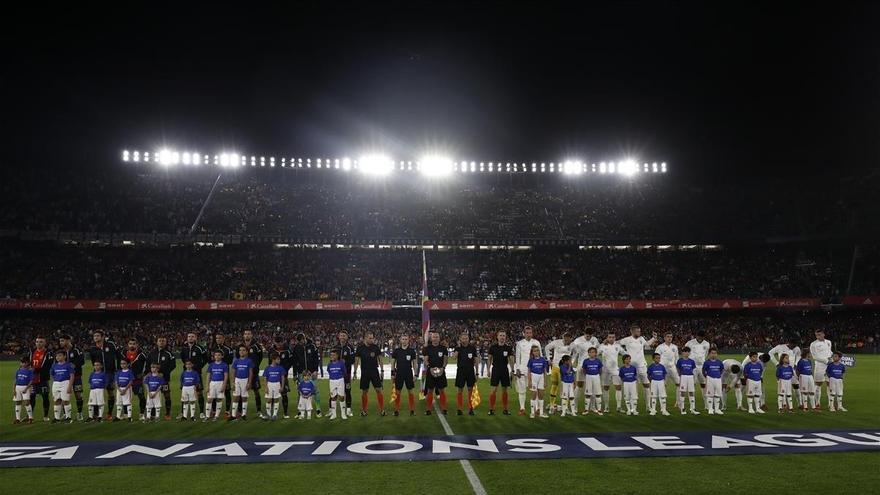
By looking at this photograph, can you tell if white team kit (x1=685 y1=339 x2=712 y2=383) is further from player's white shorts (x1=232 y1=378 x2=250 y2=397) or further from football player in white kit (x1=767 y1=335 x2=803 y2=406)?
player's white shorts (x1=232 y1=378 x2=250 y2=397)

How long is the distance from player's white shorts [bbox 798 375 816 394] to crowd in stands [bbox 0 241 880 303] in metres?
32.9

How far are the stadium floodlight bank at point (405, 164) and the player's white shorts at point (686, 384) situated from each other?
51.6m

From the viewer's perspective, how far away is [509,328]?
47594 millimetres

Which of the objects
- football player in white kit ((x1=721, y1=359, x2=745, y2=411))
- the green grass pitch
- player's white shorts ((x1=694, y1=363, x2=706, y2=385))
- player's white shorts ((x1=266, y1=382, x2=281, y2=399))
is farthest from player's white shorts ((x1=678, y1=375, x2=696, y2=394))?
player's white shorts ((x1=266, y1=382, x2=281, y2=399))

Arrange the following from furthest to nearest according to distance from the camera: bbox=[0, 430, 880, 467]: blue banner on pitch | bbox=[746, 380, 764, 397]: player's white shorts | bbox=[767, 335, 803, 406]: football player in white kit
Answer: bbox=[767, 335, 803, 406]: football player in white kit
bbox=[746, 380, 764, 397]: player's white shorts
bbox=[0, 430, 880, 467]: blue banner on pitch

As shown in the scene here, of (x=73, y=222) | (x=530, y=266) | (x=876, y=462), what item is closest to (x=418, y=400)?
(x=876, y=462)

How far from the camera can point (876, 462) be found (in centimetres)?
965

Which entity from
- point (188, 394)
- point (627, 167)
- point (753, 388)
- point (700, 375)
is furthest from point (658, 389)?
point (627, 167)

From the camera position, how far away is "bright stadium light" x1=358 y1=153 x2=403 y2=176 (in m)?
64.1

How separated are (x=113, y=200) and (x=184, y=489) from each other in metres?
54.6

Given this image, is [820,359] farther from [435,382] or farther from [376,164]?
[376,164]

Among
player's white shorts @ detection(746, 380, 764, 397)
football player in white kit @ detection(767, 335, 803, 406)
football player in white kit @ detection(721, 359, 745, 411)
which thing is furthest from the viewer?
football player in white kit @ detection(767, 335, 803, 406)

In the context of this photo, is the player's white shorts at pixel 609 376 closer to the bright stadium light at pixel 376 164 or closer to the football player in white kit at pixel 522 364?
the football player in white kit at pixel 522 364

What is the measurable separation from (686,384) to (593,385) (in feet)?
8.15
